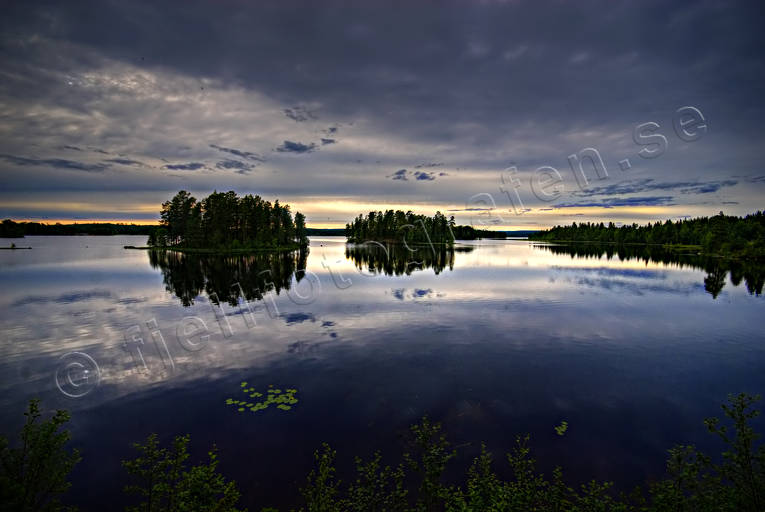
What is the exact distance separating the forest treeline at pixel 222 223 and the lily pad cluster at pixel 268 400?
339 feet

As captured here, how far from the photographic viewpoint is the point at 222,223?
112m

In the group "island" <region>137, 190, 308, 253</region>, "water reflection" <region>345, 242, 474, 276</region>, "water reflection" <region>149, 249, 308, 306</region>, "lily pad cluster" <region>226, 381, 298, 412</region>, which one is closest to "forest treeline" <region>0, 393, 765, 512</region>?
"lily pad cluster" <region>226, 381, 298, 412</region>

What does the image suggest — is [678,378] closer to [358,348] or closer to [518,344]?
[518,344]

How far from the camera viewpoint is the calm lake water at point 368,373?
1160 cm

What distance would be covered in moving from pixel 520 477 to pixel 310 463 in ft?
21.4

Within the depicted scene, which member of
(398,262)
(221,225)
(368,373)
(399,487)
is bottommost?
(398,262)

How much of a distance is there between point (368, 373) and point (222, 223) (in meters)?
110

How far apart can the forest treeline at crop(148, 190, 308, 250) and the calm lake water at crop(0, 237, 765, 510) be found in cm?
7834

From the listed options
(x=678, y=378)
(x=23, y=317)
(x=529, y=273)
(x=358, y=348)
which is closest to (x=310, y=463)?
(x=358, y=348)

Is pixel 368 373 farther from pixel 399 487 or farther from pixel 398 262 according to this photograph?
pixel 398 262

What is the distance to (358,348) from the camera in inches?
842

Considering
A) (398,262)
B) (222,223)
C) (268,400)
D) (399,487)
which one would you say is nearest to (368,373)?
(268,400)

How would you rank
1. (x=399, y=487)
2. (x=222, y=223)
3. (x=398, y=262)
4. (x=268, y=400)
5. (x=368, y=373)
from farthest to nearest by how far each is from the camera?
(x=222, y=223) < (x=398, y=262) < (x=368, y=373) < (x=268, y=400) < (x=399, y=487)

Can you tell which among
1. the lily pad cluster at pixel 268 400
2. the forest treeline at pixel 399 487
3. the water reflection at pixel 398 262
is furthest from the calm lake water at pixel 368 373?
the water reflection at pixel 398 262
